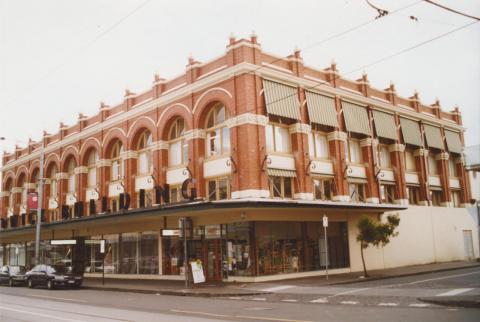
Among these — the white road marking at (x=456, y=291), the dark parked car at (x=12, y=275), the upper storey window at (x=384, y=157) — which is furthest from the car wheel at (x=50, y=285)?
the upper storey window at (x=384, y=157)

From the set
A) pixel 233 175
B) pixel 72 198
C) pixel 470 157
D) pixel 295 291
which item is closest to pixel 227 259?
pixel 233 175

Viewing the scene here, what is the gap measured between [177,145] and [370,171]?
42.3 feet

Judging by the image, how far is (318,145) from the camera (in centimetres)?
2981

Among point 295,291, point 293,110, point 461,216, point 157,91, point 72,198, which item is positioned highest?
point 157,91

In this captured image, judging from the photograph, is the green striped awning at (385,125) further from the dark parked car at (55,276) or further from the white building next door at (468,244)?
the dark parked car at (55,276)

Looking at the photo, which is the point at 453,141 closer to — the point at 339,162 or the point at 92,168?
the point at 339,162

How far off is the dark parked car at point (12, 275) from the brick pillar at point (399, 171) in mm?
25823

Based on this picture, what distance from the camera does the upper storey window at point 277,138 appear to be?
2685 cm

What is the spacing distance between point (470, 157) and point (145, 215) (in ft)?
57.9

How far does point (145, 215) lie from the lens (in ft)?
86.7

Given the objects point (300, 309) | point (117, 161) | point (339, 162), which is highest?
point (117, 161)

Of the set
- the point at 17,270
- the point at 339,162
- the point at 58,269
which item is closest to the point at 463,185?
the point at 339,162

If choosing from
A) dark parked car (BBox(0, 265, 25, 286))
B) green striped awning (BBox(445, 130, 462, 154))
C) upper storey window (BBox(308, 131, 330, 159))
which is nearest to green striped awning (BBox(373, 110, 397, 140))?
upper storey window (BBox(308, 131, 330, 159))

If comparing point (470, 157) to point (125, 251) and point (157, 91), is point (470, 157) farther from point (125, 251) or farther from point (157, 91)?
point (125, 251)
